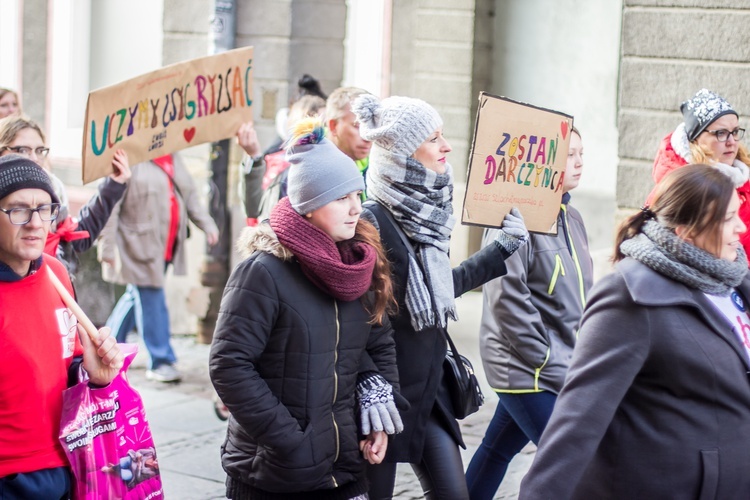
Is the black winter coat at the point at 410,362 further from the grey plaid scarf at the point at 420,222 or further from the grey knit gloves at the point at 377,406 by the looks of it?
the grey knit gloves at the point at 377,406

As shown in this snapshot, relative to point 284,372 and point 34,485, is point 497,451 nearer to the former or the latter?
point 284,372

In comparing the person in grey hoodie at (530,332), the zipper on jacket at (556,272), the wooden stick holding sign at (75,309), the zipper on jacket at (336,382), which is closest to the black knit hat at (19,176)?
the wooden stick holding sign at (75,309)

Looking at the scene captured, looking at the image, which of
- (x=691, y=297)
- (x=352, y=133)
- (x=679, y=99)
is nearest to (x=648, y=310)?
(x=691, y=297)

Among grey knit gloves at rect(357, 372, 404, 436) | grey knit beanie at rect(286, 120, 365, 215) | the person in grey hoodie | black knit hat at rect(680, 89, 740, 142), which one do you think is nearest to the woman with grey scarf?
grey knit gloves at rect(357, 372, 404, 436)

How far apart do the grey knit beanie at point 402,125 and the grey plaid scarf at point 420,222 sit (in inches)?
1.6

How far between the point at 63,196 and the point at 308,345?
2268 millimetres

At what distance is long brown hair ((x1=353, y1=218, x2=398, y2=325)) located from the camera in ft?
13.7

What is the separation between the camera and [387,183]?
181 inches

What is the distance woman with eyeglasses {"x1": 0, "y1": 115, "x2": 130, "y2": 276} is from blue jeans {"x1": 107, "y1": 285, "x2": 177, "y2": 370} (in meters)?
2.56

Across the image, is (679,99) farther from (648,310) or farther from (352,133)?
(648,310)

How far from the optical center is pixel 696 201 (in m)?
3.55

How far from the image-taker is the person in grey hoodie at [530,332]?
5.11 metres

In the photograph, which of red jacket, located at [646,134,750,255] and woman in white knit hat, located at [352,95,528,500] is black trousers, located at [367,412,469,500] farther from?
red jacket, located at [646,134,750,255]

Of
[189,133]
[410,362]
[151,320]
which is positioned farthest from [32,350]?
[151,320]
